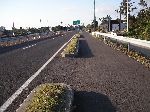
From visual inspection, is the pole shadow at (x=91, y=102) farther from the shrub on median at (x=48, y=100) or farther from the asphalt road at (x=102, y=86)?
the shrub on median at (x=48, y=100)

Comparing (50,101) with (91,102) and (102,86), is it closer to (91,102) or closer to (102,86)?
(91,102)

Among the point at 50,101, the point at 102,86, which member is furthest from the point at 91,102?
the point at 102,86

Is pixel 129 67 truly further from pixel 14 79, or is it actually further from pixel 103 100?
pixel 103 100

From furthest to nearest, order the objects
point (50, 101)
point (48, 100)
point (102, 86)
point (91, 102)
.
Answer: point (102, 86)
point (91, 102)
point (48, 100)
point (50, 101)

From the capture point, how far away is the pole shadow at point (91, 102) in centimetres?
724

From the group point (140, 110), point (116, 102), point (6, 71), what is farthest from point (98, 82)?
point (6, 71)

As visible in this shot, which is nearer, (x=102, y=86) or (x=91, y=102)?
(x=91, y=102)

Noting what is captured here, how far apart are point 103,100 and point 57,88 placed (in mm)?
1416

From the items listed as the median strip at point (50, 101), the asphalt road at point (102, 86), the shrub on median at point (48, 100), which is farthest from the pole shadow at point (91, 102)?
the shrub on median at point (48, 100)

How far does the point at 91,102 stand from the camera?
7898mm

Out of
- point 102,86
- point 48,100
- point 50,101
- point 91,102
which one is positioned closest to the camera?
point 50,101

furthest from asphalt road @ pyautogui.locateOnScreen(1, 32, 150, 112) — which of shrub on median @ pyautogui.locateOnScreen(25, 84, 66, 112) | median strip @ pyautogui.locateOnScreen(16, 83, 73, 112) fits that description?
shrub on median @ pyautogui.locateOnScreen(25, 84, 66, 112)

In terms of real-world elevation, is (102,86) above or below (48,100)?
below

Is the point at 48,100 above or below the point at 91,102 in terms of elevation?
above
